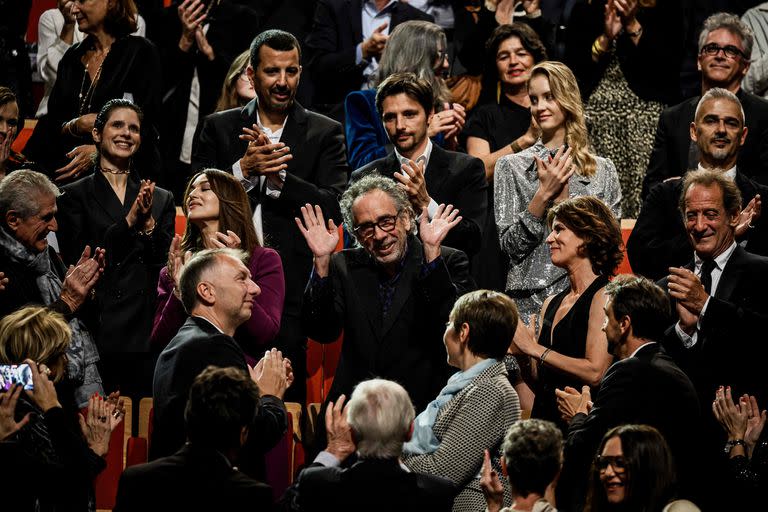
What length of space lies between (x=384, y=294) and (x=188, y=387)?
1.24m

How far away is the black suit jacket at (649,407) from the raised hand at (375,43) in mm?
3459

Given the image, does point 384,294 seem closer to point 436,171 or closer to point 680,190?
point 436,171

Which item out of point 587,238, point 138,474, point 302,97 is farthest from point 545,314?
point 302,97

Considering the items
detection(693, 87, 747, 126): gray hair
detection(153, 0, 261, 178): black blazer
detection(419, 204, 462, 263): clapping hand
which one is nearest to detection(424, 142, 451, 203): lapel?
detection(419, 204, 462, 263): clapping hand

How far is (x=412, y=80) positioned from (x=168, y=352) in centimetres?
226

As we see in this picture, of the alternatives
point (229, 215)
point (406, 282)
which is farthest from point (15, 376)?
point (406, 282)

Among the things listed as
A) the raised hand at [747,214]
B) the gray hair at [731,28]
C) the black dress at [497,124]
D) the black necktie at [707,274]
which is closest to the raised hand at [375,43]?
the black dress at [497,124]

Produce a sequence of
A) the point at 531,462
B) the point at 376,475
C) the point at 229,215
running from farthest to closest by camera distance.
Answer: the point at 229,215, the point at 531,462, the point at 376,475

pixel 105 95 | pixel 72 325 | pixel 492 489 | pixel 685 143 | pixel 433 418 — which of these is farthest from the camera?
pixel 105 95

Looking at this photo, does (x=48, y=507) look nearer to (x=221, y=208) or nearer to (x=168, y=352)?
(x=168, y=352)

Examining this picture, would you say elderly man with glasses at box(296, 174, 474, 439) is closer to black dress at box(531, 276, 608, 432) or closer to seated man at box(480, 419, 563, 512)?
black dress at box(531, 276, 608, 432)

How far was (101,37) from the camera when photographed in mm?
6996

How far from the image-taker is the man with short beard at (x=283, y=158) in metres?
5.97

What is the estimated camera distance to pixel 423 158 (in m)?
6.11
